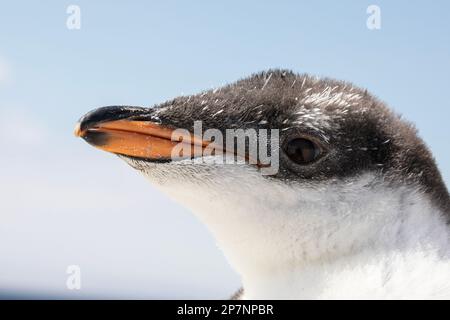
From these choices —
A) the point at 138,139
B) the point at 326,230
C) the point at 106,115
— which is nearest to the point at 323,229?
the point at 326,230

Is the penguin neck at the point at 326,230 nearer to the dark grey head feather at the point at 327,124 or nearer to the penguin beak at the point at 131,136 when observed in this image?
the dark grey head feather at the point at 327,124

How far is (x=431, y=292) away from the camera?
2750 millimetres

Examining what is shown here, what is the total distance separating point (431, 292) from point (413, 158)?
646 mm

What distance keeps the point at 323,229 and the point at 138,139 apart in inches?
35.5

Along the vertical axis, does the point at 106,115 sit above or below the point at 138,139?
above

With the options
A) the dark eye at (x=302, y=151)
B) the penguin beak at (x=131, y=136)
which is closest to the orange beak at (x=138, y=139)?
the penguin beak at (x=131, y=136)

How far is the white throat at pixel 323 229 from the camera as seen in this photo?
2824 mm

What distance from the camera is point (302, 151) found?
304 centimetres

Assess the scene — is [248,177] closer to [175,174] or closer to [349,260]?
[175,174]

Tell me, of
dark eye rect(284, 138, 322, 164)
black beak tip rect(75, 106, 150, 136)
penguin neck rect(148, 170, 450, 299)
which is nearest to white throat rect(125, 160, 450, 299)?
penguin neck rect(148, 170, 450, 299)

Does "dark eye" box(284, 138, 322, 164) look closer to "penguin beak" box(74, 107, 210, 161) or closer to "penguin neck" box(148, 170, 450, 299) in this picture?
"penguin neck" box(148, 170, 450, 299)

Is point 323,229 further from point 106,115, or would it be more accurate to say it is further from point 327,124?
point 106,115
